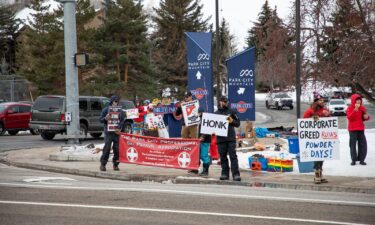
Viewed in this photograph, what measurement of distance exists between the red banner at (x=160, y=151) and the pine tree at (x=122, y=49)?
3460 centimetres

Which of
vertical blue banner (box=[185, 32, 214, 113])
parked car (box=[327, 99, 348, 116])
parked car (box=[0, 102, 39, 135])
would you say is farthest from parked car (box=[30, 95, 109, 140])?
parked car (box=[327, 99, 348, 116])

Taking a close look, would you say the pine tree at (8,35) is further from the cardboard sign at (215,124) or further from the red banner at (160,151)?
the cardboard sign at (215,124)

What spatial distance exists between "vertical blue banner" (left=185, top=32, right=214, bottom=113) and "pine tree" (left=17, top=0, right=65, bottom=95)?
104ft

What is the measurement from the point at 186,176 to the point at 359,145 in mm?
4381

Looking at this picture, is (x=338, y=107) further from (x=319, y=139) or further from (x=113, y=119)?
(x=319, y=139)

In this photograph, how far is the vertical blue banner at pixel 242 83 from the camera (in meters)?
20.1

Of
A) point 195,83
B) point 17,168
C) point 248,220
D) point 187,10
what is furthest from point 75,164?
point 187,10

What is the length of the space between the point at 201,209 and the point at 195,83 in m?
10.2

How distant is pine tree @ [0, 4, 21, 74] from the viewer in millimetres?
77625

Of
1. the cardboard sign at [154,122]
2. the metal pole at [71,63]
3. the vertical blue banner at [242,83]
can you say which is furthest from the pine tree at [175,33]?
the metal pole at [71,63]

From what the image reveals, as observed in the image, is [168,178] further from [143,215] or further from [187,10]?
[187,10]

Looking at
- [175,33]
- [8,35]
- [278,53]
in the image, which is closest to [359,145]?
[278,53]

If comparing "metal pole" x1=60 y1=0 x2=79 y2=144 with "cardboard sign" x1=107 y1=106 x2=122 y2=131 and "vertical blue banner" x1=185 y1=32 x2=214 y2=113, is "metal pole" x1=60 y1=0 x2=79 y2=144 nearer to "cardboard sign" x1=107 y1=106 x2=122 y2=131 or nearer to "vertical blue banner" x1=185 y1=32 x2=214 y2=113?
"cardboard sign" x1=107 y1=106 x2=122 y2=131

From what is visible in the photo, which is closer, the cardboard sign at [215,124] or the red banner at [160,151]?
the cardboard sign at [215,124]
